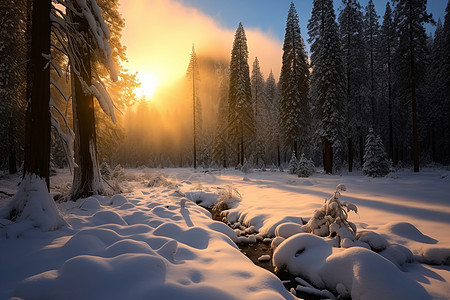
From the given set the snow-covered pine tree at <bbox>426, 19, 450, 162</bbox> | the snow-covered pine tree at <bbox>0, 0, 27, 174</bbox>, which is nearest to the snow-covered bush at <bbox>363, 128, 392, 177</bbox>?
the snow-covered pine tree at <bbox>0, 0, 27, 174</bbox>

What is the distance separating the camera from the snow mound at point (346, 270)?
101 inches

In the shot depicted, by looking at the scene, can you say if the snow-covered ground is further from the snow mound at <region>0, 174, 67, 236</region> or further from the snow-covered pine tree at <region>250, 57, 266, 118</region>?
the snow-covered pine tree at <region>250, 57, 266, 118</region>

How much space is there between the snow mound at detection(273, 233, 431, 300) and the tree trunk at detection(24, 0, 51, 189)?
4.86 m

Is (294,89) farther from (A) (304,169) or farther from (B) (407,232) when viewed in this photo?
(B) (407,232)

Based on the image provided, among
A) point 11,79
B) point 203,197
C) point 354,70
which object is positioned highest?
point 354,70

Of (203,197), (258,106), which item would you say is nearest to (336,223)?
(203,197)

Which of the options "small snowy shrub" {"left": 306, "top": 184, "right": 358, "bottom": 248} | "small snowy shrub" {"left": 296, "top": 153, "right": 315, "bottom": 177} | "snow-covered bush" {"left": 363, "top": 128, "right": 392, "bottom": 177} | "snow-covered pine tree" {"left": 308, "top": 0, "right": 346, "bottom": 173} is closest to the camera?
"small snowy shrub" {"left": 306, "top": 184, "right": 358, "bottom": 248}

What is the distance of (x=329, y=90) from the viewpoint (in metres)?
18.3

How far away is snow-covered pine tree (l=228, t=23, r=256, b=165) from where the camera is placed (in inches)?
1082

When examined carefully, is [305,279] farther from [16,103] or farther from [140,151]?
[140,151]

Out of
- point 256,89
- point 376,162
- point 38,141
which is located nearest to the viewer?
point 38,141

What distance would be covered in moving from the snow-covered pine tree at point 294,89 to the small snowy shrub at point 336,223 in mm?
19352

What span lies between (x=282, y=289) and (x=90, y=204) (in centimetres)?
544

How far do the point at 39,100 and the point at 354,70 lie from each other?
80.3 feet
